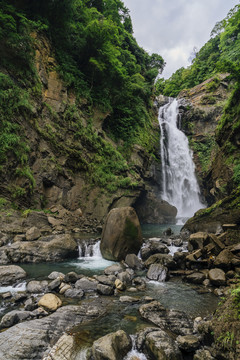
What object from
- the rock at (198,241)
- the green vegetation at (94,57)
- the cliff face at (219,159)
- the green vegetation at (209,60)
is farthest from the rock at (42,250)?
the green vegetation at (209,60)

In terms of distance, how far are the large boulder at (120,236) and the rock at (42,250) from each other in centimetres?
167

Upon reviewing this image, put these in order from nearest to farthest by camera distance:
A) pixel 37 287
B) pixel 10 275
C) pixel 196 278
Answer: pixel 37 287, pixel 10 275, pixel 196 278

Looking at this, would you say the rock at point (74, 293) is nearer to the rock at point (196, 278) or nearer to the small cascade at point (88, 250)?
the rock at point (196, 278)

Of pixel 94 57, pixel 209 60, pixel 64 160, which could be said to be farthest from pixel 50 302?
pixel 209 60

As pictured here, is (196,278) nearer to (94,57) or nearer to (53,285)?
(53,285)

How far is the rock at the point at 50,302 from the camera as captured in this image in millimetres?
5094

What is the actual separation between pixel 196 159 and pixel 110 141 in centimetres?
1393

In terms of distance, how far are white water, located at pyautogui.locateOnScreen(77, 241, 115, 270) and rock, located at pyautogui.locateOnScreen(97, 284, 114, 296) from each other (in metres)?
2.49

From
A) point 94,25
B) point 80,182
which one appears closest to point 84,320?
point 80,182

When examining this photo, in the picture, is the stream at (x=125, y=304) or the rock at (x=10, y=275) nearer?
the stream at (x=125, y=304)

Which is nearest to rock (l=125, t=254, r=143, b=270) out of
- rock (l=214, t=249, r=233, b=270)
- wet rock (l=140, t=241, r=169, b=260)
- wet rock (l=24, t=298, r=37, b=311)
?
wet rock (l=140, t=241, r=169, b=260)

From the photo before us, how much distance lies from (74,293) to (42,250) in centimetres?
405

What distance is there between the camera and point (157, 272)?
791 cm

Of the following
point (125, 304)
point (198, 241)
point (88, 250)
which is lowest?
point (125, 304)
